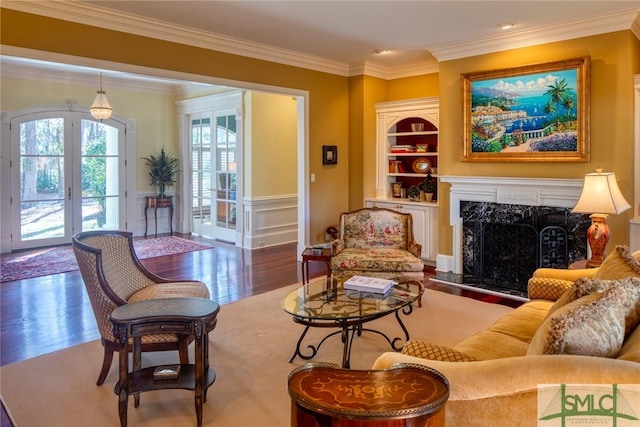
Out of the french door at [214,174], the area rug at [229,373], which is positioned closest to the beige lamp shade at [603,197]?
the area rug at [229,373]

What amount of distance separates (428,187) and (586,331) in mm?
4908

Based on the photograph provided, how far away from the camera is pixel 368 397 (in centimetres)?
136

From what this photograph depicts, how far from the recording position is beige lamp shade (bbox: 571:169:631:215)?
152 inches

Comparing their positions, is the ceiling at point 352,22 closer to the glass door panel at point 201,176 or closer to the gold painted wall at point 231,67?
the gold painted wall at point 231,67

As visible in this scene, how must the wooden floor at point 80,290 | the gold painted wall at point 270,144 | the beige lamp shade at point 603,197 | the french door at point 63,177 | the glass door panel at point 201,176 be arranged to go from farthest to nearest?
the glass door panel at point 201,176, the gold painted wall at point 270,144, the french door at point 63,177, the beige lamp shade at point 603,197, the wooden floor at point 80,290

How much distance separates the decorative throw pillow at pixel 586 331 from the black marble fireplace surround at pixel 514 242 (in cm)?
338

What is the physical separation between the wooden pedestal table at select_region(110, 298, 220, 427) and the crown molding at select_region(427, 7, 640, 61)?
4398 millimetres

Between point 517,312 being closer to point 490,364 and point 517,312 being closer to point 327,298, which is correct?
point 327,298

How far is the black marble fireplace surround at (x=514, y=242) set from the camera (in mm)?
4863

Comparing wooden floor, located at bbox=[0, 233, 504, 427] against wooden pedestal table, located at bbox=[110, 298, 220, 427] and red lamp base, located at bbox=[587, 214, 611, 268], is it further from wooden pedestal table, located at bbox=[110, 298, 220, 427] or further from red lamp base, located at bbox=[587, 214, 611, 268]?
red lamp base, located at bbox=[587, 214, 611, 268]

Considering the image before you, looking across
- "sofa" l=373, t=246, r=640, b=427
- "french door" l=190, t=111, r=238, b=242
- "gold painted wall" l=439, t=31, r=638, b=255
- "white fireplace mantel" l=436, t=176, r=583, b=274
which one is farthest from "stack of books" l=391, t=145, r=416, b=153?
"sofa" l=373, t=246, r=640, b=427

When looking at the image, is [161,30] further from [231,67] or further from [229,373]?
[229,373]

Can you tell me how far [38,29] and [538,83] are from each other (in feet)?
15.8

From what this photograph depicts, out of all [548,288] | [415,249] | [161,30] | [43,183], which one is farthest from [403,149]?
[43,183]
